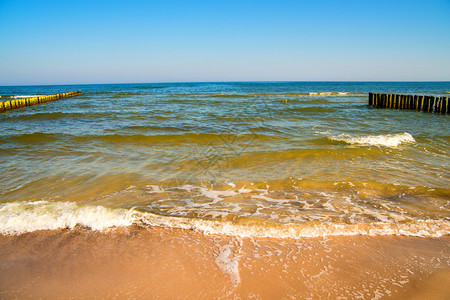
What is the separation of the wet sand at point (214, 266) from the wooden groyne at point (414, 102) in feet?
73.3

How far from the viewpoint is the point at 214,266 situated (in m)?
3.16

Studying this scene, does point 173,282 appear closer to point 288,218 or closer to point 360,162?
point 288,218

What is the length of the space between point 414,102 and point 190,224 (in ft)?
83.9

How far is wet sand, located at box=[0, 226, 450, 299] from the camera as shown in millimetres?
2762

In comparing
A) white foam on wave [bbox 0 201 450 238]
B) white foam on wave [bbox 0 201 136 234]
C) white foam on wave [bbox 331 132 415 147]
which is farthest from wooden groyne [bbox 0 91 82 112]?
white foam on wave [bbox 331 132 415 147]

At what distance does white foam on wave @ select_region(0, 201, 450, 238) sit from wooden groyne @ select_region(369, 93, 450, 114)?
21545 mm

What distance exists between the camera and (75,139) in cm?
1130

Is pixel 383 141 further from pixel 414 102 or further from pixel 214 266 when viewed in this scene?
pixel 414 102

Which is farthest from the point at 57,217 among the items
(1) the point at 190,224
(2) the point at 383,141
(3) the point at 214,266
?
(2) the point at 383,141

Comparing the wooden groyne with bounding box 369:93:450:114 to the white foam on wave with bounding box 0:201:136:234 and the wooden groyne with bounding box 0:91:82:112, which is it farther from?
the wooden groyne with bounding box 0:91:82:112

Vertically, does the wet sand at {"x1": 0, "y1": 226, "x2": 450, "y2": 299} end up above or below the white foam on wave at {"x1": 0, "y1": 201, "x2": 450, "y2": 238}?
below

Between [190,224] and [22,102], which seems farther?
[22,102]

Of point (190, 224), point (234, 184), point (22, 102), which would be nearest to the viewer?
point (190, 224)

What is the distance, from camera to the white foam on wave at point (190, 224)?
391cm
